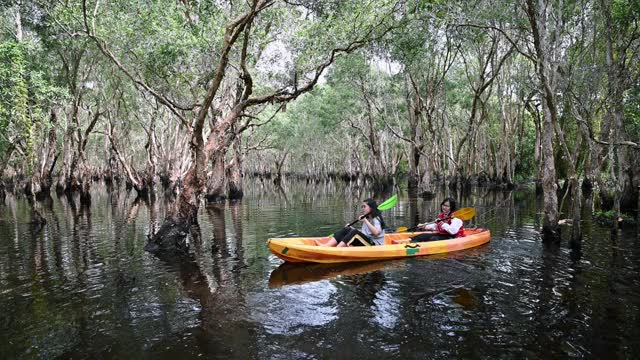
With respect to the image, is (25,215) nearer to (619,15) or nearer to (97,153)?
(619,15)

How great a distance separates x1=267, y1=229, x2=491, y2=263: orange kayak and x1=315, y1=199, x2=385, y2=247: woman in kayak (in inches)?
10.8

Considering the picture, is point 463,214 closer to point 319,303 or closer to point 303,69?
point 319,303

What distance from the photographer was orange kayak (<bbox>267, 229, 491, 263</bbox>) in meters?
8.03

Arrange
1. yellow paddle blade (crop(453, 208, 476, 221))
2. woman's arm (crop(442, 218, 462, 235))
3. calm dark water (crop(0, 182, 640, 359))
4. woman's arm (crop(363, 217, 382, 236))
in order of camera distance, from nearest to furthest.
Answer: calm dark water (crop(0, 182, 640, 359)), woman's arm (crop(363, 217, 382, 236)), woman's arm (crop(442, 218, 462, 235)), yellow paddle blade (crop(453, 208, 476, 221))

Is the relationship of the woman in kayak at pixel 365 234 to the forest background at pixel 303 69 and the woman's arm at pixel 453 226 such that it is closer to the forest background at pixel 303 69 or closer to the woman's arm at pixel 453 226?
the woman's arm at pixel 453 226

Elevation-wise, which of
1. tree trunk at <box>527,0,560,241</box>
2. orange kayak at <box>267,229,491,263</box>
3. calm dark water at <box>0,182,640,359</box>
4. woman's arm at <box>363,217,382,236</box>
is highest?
tree trunk at <box>527,0,560,241</box>

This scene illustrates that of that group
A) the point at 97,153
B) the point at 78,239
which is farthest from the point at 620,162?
the point at 97,153

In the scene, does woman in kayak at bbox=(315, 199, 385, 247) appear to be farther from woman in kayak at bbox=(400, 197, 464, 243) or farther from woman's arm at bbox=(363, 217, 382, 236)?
woman in kayak at bbox=(400, 197, 464, 243)

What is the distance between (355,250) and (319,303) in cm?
220

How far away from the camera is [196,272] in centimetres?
811

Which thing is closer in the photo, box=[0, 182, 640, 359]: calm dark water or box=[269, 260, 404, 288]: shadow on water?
box=[0, 182, 640, 359]: calm dark water

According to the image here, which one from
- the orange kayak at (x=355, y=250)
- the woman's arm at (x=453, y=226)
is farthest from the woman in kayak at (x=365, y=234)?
the woman's arm at (x=453, y=226)

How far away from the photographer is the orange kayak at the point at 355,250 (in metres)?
8.03

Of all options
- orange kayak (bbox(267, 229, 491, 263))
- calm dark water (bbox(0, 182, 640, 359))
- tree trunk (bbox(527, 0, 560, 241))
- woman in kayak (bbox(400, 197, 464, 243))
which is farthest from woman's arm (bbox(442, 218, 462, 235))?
tree trunk (bbox(527, 0, 560, 241))
